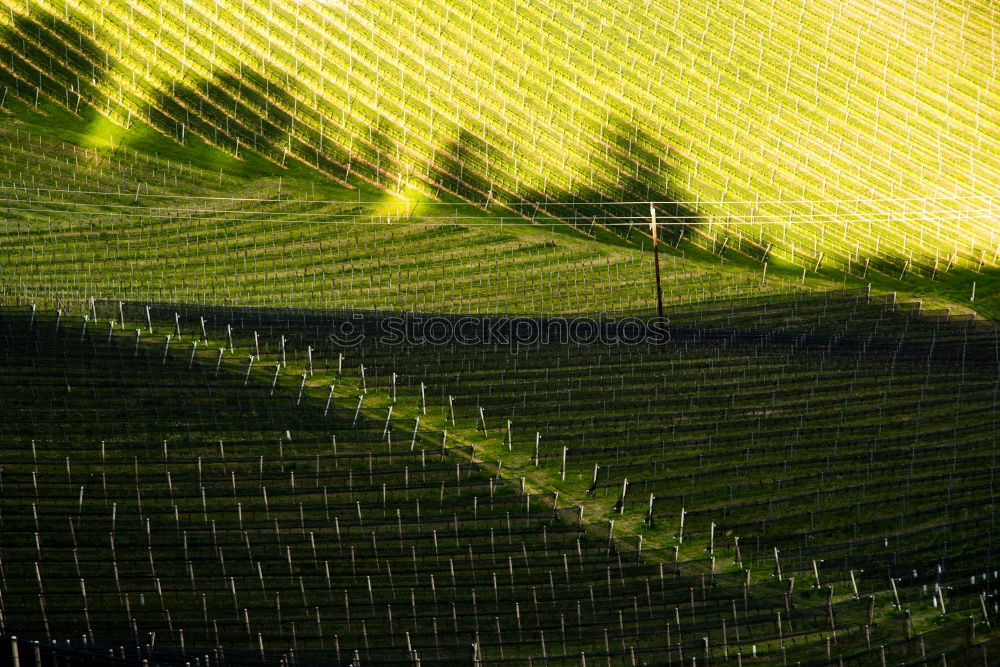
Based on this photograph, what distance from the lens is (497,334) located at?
45.4m

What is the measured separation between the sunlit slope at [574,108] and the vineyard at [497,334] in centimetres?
22

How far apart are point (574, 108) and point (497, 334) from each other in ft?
89.6

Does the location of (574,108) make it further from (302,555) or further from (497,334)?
(302,555)

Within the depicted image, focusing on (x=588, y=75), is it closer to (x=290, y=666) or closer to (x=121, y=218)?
(x=121, y=218)

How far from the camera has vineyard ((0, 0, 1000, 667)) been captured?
29547mm

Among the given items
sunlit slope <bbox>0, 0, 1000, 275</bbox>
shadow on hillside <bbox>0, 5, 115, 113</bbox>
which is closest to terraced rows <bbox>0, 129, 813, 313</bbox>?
sunlit slope <bbox>0, 0, 1000, 275</bbox>

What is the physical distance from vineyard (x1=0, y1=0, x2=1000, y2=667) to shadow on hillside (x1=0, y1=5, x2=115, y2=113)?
7.0 inches

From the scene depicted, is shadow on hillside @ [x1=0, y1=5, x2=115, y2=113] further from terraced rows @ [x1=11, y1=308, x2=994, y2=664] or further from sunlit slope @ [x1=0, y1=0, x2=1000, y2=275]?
terraced rows @ [x1=11, y1=308, x2=994, y2=664]

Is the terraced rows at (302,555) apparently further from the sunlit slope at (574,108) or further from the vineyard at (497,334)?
the sunlit slope at (574,108)

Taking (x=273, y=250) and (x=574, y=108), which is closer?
(x=273, y=250)

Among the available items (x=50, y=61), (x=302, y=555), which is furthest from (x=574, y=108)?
(x=302, y=555)

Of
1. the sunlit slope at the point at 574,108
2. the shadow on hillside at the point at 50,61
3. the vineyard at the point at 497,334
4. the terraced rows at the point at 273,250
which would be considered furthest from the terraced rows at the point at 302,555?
the shadow on hillside at the point at 50,61

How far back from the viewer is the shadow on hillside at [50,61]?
6525cm

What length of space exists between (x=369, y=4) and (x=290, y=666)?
52631mm
